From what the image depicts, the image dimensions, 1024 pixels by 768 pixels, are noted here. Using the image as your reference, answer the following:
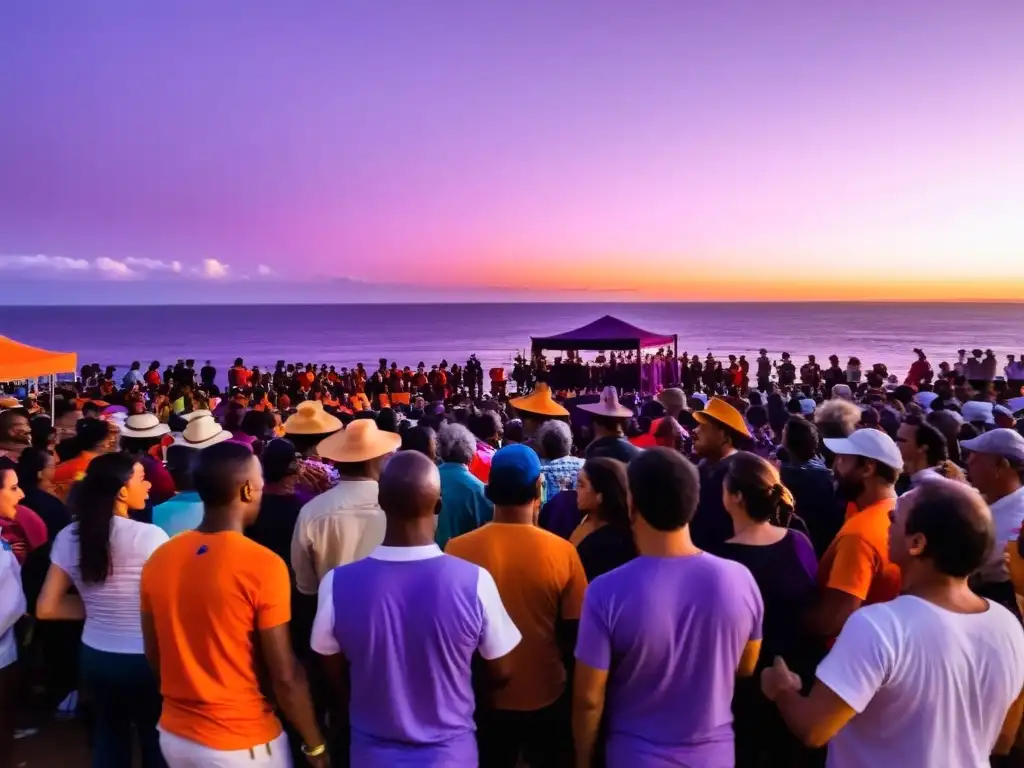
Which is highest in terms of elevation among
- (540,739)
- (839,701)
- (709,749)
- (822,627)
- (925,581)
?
(925,581)

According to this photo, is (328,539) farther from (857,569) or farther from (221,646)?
(857,569)

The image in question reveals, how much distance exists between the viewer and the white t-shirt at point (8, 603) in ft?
9.39

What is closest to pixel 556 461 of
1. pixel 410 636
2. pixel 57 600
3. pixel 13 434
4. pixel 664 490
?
pixel 664 490

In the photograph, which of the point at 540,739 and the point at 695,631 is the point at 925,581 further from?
the point at 540,739

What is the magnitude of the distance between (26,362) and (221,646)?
8.63 m

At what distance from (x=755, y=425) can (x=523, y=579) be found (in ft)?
18.5

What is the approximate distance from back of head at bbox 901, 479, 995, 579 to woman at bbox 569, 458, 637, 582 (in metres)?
1.25

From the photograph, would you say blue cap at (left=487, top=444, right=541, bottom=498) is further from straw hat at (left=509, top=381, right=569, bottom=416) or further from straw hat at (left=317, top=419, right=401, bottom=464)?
straw hat at (left=509, top=381, right=569, bottom=416)

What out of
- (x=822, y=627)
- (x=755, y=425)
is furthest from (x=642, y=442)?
(x=822, y=627)

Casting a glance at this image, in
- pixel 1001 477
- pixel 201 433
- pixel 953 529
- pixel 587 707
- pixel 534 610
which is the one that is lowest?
pixel 587 707

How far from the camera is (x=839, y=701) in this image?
6.11 feet

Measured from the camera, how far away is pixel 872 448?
317cm

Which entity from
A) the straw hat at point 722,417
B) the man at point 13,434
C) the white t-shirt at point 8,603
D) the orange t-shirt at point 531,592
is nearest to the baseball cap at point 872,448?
the straw hat at point 722,417

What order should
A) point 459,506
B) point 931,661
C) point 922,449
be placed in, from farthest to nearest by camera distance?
point 922,449 < point 459,506 < point 931,661
